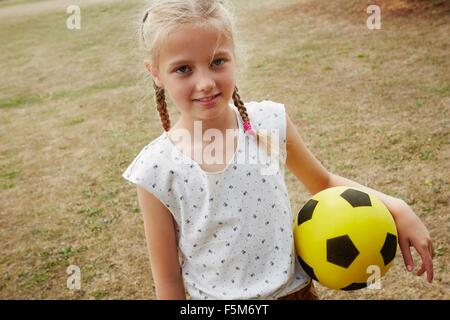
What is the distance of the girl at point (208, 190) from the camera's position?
1.63 metres

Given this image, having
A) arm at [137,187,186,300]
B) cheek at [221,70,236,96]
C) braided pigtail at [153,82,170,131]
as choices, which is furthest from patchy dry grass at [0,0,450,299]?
arm at [137,187,186,300]

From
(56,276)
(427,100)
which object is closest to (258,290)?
(56,276)

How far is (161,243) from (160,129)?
482 cm

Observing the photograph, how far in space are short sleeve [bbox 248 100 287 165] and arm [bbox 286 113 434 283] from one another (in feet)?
0.14

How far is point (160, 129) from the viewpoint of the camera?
641 cm

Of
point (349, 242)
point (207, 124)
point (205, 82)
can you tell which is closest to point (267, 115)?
point (207, 124)

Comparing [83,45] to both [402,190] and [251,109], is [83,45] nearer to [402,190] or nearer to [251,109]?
[402,190]

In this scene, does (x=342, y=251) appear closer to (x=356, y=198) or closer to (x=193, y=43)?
(x=356, y=198)

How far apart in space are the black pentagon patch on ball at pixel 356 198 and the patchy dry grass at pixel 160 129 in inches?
43.5

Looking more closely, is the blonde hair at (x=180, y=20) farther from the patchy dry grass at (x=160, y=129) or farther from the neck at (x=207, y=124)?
the patchy dry grass at (x=160, y=129)

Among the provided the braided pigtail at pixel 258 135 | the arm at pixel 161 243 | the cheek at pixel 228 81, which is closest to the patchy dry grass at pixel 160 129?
the braided pigtail at pixel 258 135

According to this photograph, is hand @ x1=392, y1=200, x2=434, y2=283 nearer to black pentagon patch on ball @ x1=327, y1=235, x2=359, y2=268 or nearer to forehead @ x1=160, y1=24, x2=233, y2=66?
black pentagon patch on ball @ x1=327, y1=235, x2=359, y2=268

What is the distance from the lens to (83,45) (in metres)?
13.1

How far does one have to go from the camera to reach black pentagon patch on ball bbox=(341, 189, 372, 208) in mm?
1815
